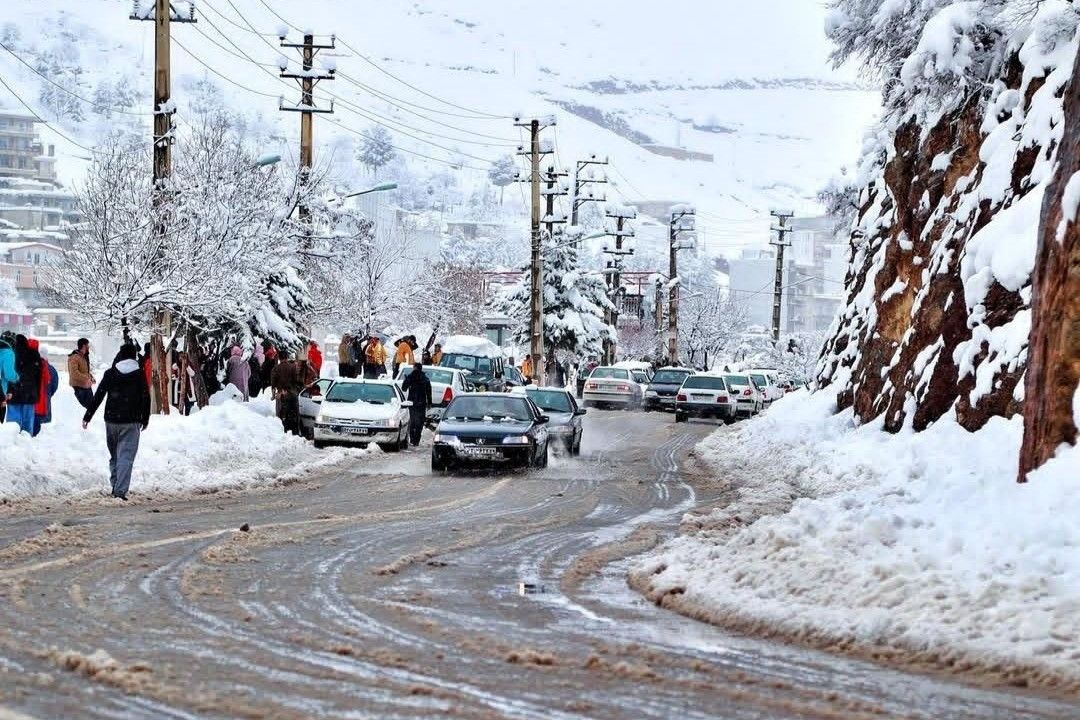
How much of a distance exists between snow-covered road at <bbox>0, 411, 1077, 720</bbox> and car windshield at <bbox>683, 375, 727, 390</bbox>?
32.7m

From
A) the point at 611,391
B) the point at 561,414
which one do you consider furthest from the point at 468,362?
the point at 561,414

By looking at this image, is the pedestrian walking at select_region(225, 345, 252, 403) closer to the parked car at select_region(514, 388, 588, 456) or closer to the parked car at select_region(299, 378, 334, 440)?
the parked car at select_region(299, 378, 334, 440)

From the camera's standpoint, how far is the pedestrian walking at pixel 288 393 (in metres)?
31.9

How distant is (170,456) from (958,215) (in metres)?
12.5

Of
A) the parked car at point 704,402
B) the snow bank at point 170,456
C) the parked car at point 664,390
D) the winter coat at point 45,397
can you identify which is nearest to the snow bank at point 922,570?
the snow bank at point 170,456

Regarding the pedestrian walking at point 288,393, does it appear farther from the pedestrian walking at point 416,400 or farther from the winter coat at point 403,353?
the winter coat at point 403,353

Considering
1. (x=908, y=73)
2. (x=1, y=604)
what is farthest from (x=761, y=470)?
(x=1, y=604)

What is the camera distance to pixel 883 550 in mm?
12125

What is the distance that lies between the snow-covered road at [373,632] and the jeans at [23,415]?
502cm

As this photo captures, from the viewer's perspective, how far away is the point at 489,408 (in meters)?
28.4

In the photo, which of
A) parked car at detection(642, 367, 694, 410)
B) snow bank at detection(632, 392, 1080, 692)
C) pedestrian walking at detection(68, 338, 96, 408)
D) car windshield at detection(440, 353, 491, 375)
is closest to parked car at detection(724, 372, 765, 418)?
parked car at detection(642, 367, 694, 410)

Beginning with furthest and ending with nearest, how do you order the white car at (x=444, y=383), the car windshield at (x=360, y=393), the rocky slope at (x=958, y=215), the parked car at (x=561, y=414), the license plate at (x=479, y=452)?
the white car at (x=444, y=383)
the parked car at (x=561, y=414)
the car windshield at (x=360, y=393)
the license plate at (x=479, y=452)
the rocky slope at (x=958, y=215)

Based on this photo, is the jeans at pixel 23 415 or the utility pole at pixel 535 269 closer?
the jeans at pixel 23 415

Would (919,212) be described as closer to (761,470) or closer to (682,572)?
(761,470)
